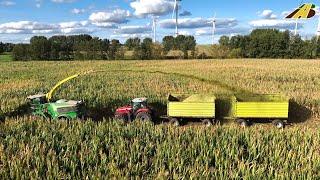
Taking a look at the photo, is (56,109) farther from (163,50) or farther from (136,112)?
(163,50)

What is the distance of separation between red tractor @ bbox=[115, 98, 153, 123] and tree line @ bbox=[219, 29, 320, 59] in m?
78.2

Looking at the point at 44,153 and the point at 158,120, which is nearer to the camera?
the point at 44,153

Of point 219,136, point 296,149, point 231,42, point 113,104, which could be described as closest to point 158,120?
point 113,104

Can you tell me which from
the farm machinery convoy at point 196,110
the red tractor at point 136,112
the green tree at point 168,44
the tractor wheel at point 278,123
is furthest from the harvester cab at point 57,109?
the green tree at point 168,44

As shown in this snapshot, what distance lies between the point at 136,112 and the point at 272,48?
82527 mm

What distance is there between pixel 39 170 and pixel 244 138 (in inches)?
202

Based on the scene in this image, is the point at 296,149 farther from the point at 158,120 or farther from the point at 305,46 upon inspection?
the point at 305,46

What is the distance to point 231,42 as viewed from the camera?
332 feet

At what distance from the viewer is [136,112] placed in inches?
577

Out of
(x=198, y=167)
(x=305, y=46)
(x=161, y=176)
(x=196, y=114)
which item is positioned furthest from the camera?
(x=305, y=46)

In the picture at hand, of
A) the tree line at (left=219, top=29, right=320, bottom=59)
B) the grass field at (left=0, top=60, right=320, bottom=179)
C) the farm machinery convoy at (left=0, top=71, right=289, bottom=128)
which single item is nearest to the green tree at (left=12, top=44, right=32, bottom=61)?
the tree line at (left=219, top=29, right=320, bottom=59)

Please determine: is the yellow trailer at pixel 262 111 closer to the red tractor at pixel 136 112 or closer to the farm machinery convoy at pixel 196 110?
the farm machinery convoy at pixel 196 110

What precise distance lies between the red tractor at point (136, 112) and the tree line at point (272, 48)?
3079 inches

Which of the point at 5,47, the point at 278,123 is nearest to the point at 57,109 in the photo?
the point at 278,123
